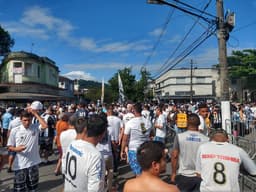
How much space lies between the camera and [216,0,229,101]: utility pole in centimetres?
928

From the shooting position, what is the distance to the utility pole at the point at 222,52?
9.28 metres

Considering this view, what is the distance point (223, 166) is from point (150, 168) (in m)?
1.38

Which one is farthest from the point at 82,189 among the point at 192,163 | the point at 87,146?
the point at 192,163

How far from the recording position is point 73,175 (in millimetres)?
2906

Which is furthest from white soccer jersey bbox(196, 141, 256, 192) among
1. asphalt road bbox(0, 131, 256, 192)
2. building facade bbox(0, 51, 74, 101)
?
building facade bbox(0, 51, 74, 101)

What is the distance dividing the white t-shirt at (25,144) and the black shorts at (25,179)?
0.08 metres

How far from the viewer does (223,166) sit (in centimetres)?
327

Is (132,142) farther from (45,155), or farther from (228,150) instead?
(45,155)

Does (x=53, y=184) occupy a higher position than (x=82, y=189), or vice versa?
(x=82, y=189)

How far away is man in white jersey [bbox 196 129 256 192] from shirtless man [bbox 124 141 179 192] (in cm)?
125

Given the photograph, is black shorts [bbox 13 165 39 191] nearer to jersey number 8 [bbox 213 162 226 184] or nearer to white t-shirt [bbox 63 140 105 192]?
white t-shirt [bbox 63 140 105 192]

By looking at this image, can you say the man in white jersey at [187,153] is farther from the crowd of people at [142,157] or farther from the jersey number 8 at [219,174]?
the jersey number 8 at [219,174]

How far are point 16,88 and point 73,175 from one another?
34934 millimetres

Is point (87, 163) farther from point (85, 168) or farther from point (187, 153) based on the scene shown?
point (187, 153)
